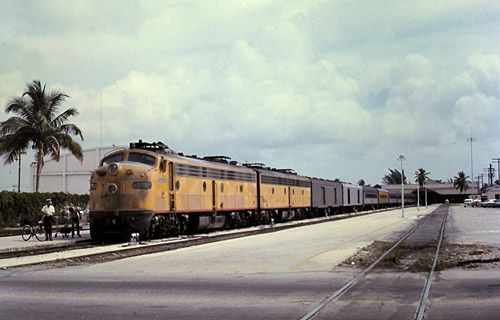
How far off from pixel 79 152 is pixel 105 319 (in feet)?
132

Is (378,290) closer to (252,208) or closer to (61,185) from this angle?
(252,208)

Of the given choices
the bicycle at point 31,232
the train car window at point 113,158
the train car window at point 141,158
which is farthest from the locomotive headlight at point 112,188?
the bicycle at point 31,232

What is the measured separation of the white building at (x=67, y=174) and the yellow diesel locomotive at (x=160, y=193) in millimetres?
36581

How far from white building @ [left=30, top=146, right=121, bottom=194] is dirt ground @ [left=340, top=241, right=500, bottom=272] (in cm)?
5199

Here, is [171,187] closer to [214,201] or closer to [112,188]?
[112,188]

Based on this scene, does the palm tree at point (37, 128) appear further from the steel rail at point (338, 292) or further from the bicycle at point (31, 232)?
the steel rail at point (338, 292)

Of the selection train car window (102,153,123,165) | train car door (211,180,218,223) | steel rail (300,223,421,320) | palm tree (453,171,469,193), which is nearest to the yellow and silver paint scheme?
train car window (102,153,123,165)

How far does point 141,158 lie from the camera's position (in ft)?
86.7

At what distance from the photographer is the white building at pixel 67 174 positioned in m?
70.4

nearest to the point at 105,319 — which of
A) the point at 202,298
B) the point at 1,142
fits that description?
the point at 202,298

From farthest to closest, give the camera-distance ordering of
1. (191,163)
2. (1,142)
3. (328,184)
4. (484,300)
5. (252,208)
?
1. (328,184)
2. (1,142)
3. (252,208)
4. (191,163)
5. (484,300)

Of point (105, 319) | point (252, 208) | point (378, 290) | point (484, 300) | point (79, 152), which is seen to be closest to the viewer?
point (105, 319)

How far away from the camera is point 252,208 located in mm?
39906

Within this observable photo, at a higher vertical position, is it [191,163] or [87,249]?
[191,163]
